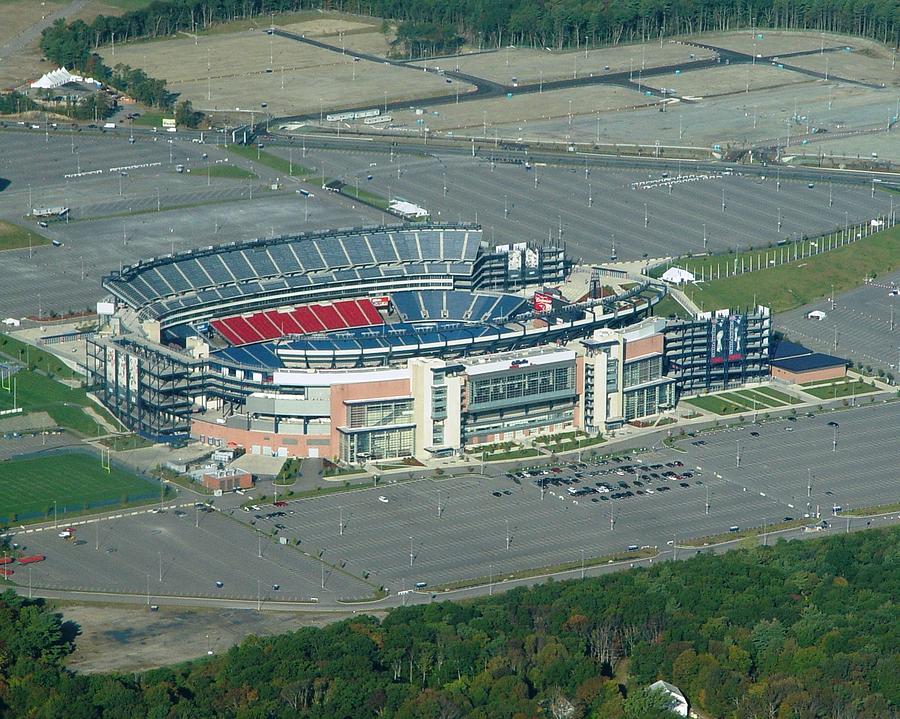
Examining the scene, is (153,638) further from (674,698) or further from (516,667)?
(674,698)

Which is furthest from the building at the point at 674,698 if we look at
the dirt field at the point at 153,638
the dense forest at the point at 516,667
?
the dirt field at the point at 153,638

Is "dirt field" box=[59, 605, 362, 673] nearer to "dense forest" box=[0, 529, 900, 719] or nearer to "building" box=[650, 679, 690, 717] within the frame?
"dense forest" box=[0, 529, 900, 719]

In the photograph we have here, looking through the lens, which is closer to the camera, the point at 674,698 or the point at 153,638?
the point at 674,698

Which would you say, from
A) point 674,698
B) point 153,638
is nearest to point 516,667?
point 674,698

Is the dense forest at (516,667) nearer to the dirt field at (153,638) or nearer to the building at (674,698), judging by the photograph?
the building at (674,698)

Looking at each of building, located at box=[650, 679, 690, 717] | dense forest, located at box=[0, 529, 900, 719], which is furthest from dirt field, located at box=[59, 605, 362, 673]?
building, located at box=[650, 679, 690, 717]

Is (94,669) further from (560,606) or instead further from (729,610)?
(729,610)

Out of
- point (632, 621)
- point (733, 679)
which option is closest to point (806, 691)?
point (733, 679)
